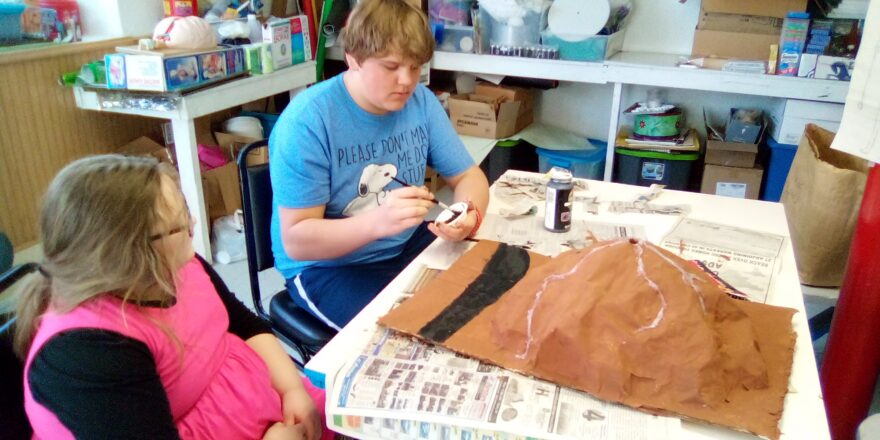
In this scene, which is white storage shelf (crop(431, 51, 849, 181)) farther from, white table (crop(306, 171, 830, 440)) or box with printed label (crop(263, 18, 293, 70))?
white table (crop(306, 171, 830, 440))

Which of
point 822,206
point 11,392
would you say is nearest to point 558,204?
point 11,392

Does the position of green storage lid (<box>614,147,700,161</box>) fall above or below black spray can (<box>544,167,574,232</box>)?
below

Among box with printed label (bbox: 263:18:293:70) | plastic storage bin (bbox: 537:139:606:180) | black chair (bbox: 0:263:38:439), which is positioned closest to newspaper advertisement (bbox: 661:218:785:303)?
black chair (bbox: 0:263:38:439)

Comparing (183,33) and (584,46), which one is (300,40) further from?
(584,46)

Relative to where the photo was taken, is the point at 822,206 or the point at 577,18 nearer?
the point at 822,206

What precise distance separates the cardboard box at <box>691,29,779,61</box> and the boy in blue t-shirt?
2029 millimetres

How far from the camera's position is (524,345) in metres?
0.90

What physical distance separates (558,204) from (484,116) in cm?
207

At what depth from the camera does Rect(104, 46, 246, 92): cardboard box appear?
2340 mm

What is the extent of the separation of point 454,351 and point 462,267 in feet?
0.84

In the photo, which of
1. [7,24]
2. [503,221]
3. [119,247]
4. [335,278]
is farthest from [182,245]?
[7,24]

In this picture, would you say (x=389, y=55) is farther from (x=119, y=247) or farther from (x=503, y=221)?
(x=119, y=247)

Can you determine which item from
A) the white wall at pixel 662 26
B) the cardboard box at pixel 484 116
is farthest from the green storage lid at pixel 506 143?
the white wall at pixel 662 26

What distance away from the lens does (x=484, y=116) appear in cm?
336
